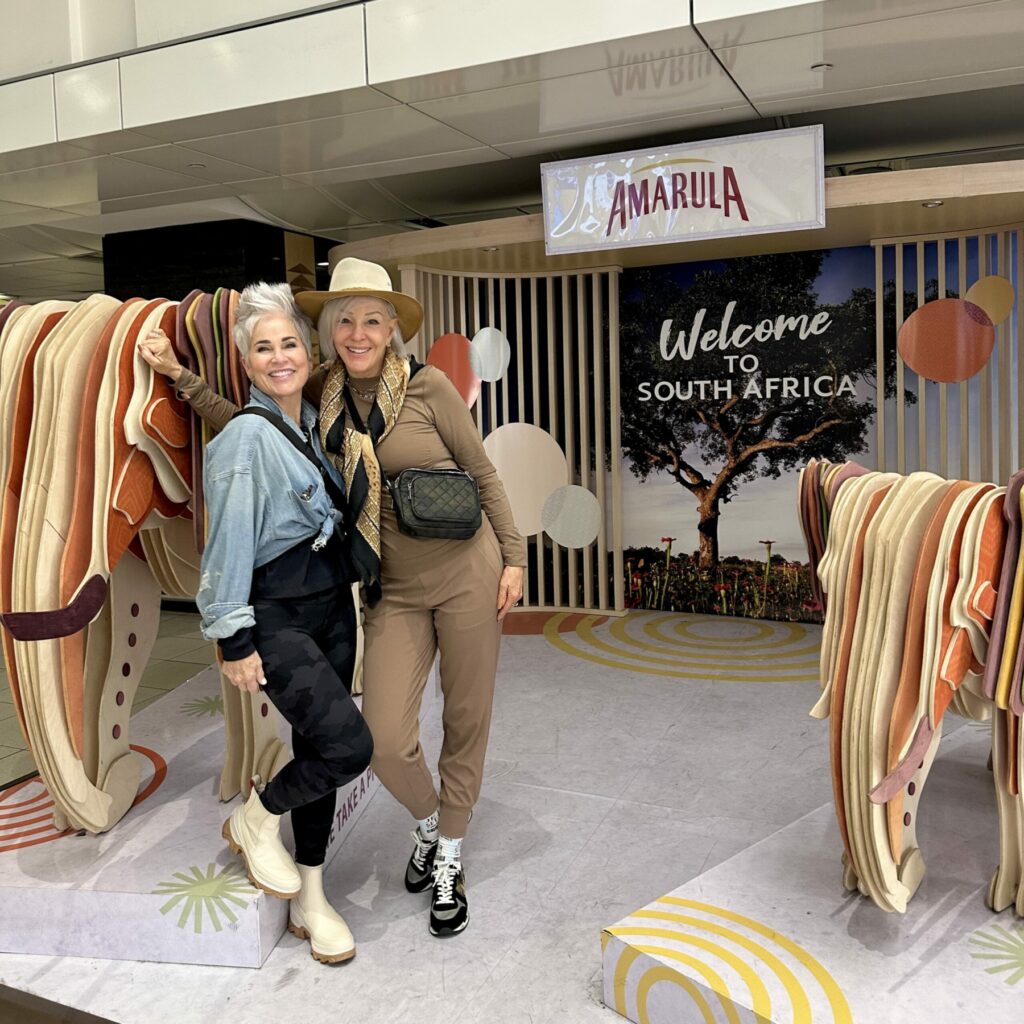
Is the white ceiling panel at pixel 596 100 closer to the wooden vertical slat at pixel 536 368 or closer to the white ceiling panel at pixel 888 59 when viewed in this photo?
the white ceiling panel at pixel 888 59

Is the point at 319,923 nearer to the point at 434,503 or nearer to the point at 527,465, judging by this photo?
the point at 434,503

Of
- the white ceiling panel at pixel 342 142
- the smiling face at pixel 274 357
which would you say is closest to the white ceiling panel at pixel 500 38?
the white ceiling panel at pixel 342 142

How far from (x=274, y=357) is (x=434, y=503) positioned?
1.66ft

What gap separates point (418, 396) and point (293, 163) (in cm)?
298

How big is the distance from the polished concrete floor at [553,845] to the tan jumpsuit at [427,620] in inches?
13.3

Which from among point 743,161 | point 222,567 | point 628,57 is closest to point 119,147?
point 628,57

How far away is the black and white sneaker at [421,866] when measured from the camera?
8.88 ft

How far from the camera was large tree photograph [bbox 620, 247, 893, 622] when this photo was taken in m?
5.47

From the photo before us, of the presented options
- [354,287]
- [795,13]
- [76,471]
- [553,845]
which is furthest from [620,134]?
[553,845]

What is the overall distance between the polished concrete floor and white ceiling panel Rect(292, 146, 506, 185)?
257 cm

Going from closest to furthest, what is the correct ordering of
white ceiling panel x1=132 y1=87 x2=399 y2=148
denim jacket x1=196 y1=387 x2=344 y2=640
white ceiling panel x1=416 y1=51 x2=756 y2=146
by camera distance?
denim jacket x1=196 y1=387 x2=344 y2=640
white ceiling panel x1=416 y1=51 x2=756 y2=146
white ceiling panel x1=132 y1=87 x2=399 y2=148

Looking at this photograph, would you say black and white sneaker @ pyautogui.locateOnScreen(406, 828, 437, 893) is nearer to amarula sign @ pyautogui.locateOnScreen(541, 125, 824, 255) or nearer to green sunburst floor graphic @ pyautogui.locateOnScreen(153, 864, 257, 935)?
green sunburst floor graphic @ pyautogui.locateOnScreen(153, 864, 257, 935)

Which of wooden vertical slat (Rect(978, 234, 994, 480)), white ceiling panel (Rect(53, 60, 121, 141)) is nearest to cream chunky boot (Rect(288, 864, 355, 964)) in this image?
white ceiling panel (Rect(53, 60, 121, 141))

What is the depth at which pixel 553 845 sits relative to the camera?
302cm
